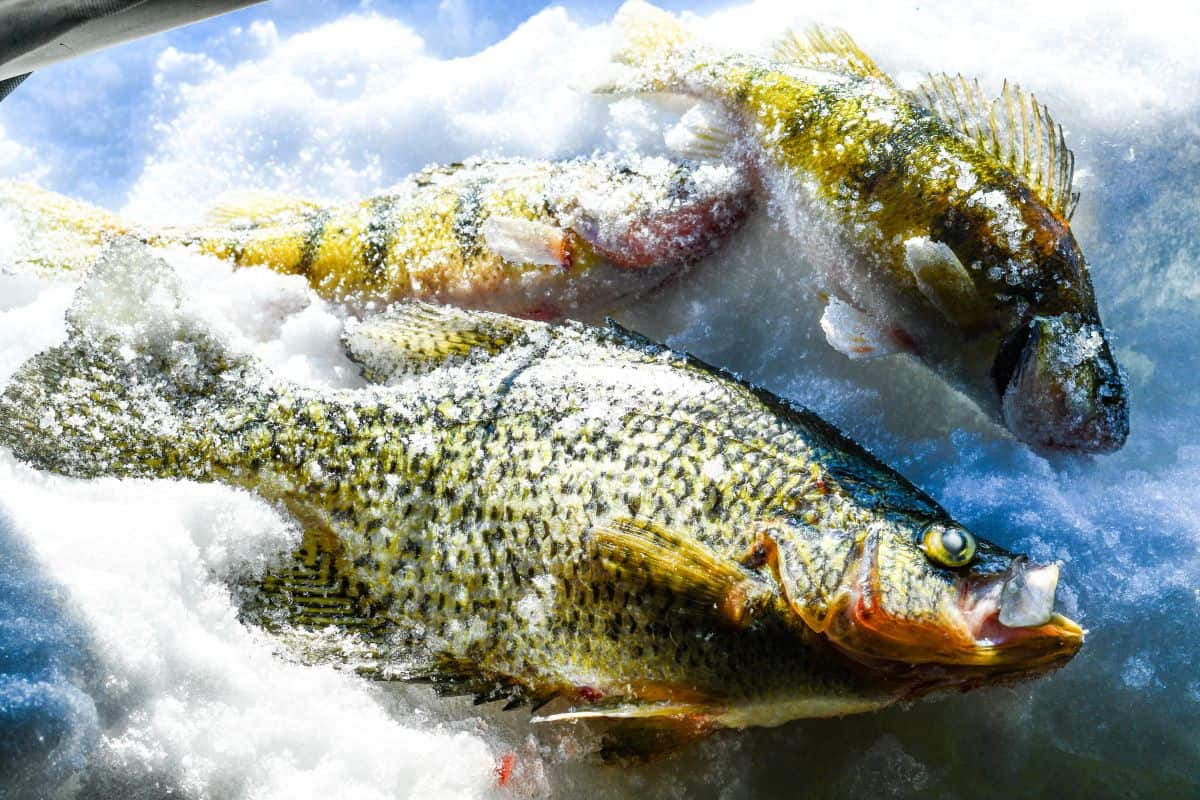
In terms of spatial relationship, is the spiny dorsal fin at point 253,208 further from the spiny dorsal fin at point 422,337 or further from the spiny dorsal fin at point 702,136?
the spiny dorsal fin at point 702,136

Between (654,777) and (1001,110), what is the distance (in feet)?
6.75

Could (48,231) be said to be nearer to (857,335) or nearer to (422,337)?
(422,337)

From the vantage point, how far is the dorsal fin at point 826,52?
2.99 m

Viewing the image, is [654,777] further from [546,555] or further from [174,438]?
[174,438]

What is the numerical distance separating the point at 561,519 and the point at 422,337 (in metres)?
0.70

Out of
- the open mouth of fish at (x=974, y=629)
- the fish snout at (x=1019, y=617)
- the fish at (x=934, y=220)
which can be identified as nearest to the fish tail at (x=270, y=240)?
the fish at (x=934, y=220)

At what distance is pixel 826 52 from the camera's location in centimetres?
308

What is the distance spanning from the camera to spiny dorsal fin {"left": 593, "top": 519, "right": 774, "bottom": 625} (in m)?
2.00

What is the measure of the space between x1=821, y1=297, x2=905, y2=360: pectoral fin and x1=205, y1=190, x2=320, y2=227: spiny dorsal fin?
70.9 inches

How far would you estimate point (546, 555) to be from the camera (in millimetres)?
2135

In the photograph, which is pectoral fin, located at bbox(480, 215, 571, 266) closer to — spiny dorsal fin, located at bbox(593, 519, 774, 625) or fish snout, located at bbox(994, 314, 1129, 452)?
spiny dorsal fin, located at bbox(593, 519, 774, 625)

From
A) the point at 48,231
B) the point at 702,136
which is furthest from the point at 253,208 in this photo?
the point at 702,136

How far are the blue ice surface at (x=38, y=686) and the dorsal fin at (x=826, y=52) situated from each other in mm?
2514

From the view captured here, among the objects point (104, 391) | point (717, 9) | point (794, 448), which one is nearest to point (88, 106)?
point (104, 391)
